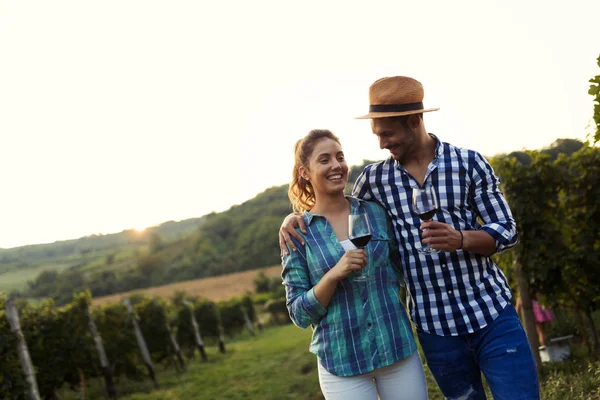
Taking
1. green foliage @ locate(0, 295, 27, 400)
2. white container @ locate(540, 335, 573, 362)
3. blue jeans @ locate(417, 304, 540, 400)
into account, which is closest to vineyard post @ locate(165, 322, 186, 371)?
green foliage @ locate(0, 295, 27, 400)

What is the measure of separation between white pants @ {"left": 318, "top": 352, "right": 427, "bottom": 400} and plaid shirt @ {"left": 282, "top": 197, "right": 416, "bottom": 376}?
5 centimetres

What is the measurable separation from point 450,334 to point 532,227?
525 centimetres

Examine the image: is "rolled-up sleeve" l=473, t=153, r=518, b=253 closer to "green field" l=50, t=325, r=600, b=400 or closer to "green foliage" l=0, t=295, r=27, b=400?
"green field" l=50, t=325, r=600, b=400

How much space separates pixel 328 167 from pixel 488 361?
1.11 meters

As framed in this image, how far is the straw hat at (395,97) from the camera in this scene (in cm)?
282

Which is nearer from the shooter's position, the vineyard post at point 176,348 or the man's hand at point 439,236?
Result: the man's hand at point 439,236

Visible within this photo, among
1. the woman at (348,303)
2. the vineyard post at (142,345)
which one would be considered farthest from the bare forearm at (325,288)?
the vineyard post at (142,345)

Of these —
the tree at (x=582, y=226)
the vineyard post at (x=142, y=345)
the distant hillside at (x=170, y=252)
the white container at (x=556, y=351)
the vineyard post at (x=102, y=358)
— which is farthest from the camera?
the distant hillside at (x=170, y=252)

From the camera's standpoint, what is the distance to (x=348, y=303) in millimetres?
2758

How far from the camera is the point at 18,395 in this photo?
9.12 metres

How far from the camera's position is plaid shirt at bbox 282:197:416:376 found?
2.71 meters

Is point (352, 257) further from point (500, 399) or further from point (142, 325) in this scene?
point (142, 325)

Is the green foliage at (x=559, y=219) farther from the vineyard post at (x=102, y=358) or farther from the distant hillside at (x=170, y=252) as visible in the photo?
the distant hillside at (x=170, y=252)

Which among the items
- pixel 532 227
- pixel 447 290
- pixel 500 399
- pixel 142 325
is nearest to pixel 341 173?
pixel 447 290
